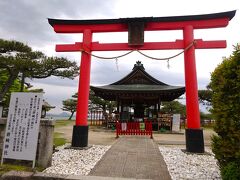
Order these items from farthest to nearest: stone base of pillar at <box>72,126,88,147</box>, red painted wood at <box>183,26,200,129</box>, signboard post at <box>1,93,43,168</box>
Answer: stone base of pillar at <box>72,126,88,147</box> → red painted wood at <box>183,26,200,129</box> → signboard post at <box>1,93,43,168</box>

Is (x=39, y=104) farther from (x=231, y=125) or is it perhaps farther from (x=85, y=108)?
(x=231, y=125)

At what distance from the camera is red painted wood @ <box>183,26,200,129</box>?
745 centimetres

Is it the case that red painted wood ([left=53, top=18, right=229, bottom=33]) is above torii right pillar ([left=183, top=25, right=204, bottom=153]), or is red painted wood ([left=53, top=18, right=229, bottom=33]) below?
above

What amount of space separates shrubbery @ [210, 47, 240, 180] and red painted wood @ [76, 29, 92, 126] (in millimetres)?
5123

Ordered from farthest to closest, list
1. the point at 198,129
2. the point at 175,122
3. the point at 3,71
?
the point at 3,71 < the point at 175,122 < the point at 198,129

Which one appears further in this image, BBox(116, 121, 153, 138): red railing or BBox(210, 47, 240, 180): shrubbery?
BBox(116, 121, 153, 138): red railing

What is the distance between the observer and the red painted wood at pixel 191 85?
7.45m

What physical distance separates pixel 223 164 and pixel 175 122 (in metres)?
13.9

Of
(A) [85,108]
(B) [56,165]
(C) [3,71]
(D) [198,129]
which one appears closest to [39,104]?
(B) [56,165]

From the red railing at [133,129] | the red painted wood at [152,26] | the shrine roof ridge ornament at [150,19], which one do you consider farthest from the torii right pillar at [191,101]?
the red railing at [133,129]

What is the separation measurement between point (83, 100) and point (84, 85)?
0.63 m

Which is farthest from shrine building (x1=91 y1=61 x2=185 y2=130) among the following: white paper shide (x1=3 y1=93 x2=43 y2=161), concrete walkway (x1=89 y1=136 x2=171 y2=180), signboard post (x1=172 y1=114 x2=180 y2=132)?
white paper shide (x1=3 y1=93 x2=43 y2=161)

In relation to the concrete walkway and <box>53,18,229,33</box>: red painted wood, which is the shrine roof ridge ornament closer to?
<box>53,18,229,33</box>: red painted wood

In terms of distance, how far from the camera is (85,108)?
805 centimetres
